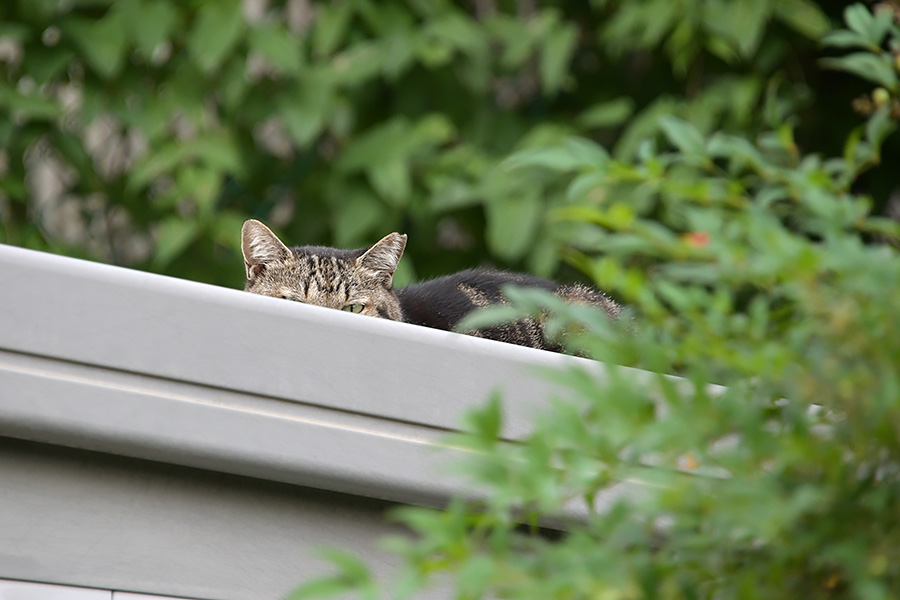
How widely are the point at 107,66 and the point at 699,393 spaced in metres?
2.00

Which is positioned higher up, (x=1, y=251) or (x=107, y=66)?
(x=107, y=66)

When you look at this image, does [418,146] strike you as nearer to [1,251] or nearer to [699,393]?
[1,251]

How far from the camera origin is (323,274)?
185 cm

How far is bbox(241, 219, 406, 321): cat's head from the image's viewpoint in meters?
1.82

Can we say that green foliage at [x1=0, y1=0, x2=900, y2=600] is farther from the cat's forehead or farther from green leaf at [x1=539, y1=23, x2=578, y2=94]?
the cat's forehead

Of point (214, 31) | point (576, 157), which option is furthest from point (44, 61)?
point (576, 157)

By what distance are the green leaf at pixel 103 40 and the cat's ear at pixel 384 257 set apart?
0.83 m

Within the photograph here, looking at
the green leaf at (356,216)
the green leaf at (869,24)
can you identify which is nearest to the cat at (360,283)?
the green leaf at (356,216)

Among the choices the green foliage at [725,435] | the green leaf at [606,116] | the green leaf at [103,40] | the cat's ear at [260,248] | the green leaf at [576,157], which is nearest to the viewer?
the green foliage at [725,435]

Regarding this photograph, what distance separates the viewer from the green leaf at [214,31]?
219cm

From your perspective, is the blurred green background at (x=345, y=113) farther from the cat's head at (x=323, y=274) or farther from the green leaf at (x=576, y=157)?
the green leaf at (x=576, y=157)

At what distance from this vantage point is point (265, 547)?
89 cm

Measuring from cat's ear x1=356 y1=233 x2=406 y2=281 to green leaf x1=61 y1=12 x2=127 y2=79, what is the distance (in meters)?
0.83

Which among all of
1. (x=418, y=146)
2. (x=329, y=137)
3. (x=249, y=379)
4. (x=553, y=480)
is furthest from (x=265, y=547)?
(x=329, y=137)
